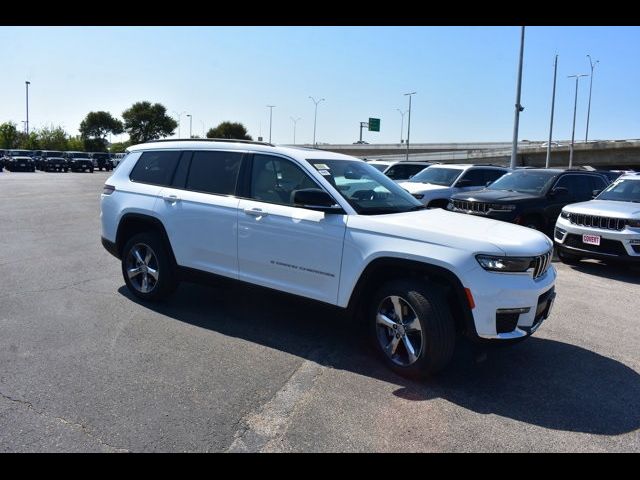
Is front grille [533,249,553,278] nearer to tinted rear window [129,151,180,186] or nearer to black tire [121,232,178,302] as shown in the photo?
black tire [121,232,178,302]

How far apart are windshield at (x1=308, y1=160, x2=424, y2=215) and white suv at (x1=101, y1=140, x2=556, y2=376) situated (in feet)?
0.05

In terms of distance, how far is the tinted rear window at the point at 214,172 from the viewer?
537cm

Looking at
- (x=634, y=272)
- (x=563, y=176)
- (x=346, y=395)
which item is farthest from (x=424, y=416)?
(x=563, y=176)

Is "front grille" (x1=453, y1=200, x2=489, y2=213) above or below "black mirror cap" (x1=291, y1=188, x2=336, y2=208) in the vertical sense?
below

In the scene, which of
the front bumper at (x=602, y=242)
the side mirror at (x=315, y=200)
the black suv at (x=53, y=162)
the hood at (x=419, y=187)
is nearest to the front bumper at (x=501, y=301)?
the side mirror at (x=315, y=200)

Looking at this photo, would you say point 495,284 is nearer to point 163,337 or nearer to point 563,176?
point 163,337

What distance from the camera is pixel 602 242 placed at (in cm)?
852

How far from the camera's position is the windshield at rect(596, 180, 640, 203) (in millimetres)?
9482

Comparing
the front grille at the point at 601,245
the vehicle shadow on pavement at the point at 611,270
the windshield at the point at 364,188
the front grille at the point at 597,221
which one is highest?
the windshield at the point at 364,188

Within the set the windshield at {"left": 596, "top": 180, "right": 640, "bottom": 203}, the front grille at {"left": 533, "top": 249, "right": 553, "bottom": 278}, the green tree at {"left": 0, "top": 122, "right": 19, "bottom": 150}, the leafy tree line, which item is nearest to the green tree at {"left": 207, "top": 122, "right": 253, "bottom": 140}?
the leafy tree line

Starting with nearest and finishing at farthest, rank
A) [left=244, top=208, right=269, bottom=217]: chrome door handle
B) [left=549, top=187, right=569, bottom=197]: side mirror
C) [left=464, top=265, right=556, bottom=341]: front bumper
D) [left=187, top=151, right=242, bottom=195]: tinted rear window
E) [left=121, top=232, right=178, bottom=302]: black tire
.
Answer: [left=464, top=265, right=556, bottom=341]: front bumper
[left=244, top=208, right=269, bottom=217]: chrome door handle
[left=187, top=151, right=242, bottom=195]: tinted rear window
[left=121, top=232, right=178, bottom=302]: black tire
[left=549, top=187, right=569, bottom=197]: side mirror

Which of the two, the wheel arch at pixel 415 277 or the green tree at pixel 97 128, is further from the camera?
the green tree at pixel 97 128

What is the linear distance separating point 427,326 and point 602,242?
596 centimetres

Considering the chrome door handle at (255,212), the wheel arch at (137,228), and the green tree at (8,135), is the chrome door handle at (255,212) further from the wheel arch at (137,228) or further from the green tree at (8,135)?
the green tree at (8,135)
